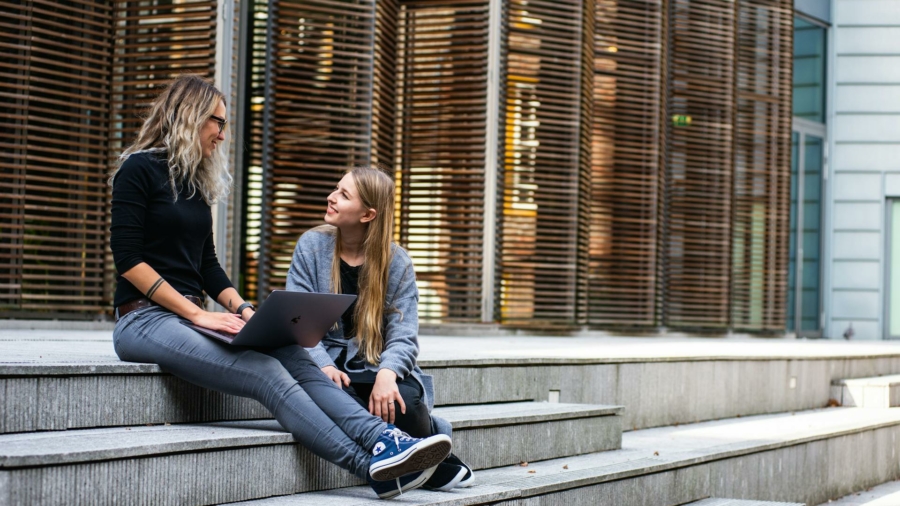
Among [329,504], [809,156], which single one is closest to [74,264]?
[329,504]

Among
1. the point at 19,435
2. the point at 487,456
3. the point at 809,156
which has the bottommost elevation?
the point at 487,456

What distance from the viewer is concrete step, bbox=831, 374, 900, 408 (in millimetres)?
8750

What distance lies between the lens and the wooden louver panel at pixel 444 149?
34.3 ft

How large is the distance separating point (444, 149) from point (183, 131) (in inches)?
269

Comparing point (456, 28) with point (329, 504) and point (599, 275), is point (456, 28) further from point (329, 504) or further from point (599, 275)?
point (329, 504)

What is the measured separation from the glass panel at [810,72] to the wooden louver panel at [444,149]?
26.8 feet

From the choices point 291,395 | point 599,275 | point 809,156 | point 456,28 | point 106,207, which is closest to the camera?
point 291,395

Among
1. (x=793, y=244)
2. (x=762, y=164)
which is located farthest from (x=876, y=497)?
(x=793, y=244)

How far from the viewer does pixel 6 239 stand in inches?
299

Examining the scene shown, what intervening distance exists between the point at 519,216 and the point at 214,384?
7.38m

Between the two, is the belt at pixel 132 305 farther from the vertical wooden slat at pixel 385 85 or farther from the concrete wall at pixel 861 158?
the concrete wall at pixel 861 158

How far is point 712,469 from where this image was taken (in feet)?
18.1

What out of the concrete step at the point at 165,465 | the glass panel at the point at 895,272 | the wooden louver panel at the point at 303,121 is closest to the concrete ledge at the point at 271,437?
the concrete step at the point at 165,465

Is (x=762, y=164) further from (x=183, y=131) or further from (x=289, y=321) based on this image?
(x=289, y=321)
